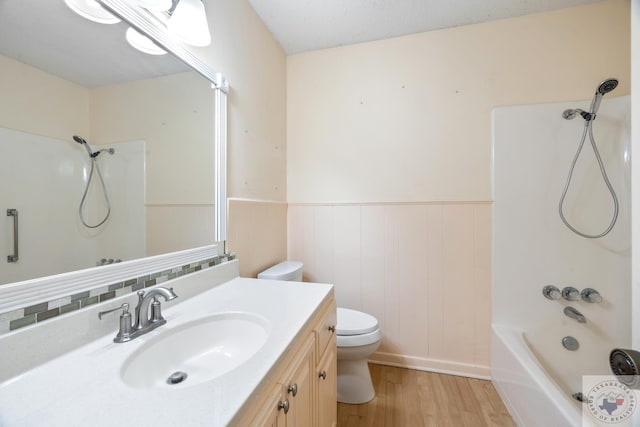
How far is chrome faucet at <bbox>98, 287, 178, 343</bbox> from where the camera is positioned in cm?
72

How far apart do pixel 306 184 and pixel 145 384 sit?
5.35 feet

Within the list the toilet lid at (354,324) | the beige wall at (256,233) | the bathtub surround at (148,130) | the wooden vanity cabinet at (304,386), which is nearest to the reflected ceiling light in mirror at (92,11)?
the bathtub surround at (148,130)

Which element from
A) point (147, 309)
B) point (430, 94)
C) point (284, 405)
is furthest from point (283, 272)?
point (430, 94)

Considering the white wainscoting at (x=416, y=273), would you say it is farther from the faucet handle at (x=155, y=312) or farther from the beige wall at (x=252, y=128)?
the faucet handle at (x=155, y=312)

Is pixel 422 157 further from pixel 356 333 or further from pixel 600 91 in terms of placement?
pixel 356 333

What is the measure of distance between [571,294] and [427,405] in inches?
44.5

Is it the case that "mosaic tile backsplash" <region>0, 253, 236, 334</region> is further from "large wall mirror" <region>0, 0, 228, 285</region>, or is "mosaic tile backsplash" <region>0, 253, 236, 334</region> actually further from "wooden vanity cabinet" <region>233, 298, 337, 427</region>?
"wooden vanity cabinet" <region>233, 298, 337, 427</region>

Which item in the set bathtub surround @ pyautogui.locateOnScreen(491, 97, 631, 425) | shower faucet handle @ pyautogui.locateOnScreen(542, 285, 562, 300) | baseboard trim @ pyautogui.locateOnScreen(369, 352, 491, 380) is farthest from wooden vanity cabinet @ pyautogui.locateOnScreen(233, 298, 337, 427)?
shower faucet handle @ pyautogui.locateOnScreen(542, 285, 562, 300)

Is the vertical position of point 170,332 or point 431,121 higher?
point 431,121

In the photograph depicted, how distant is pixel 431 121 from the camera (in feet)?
6.02

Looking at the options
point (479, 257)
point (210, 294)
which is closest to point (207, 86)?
point (210, 294)

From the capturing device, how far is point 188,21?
100 centimetres

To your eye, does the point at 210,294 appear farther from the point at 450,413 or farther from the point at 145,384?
the point at 450,413

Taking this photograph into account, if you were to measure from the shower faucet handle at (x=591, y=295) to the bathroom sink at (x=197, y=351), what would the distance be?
77.0 inches
